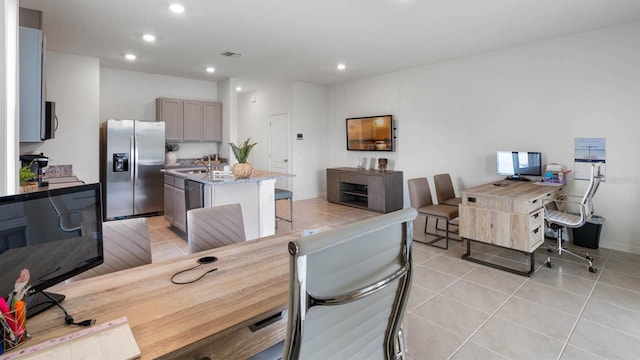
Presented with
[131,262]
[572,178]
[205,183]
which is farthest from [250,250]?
[572,178]

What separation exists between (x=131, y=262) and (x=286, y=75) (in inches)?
217

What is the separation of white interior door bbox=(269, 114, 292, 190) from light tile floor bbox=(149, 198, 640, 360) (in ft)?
12.8

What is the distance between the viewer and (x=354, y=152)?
7223 millimetres

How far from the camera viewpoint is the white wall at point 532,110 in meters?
3.87

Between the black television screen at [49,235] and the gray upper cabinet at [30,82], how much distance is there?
1979 millimetres

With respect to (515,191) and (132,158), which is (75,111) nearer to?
(132,158)

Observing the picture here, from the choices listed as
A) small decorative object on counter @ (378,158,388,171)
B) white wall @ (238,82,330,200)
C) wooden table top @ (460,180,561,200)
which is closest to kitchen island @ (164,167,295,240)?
wooden table top @ (460,180,561,200)

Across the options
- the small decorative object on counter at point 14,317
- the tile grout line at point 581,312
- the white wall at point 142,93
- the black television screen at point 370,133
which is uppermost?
the white wall at point 142,93

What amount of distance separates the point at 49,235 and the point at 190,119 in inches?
229

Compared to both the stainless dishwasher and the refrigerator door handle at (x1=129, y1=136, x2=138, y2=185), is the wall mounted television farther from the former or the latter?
the refrigerator door handle at (x1=129, y1=136, x2=138, y2=185)

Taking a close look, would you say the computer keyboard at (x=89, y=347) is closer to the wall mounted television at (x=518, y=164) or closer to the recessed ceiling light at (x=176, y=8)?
the recessed ceiling light at (x=176, y=8)

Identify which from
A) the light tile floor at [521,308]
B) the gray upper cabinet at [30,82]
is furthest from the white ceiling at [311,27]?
the light tile floor at [521,308]

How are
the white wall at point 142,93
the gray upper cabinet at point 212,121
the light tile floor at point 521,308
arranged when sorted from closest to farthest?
1. the light tile floor at point 521,308
2. the white wall at point 142,93
3. the gray upper cabinet at point 212,121

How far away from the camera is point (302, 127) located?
292 inches
